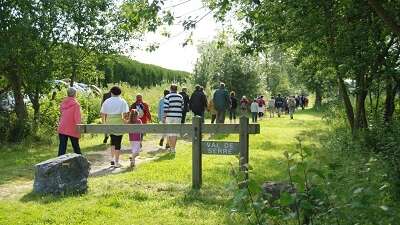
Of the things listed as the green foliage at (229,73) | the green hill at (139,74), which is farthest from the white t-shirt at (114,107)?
the green hill at (139,74)

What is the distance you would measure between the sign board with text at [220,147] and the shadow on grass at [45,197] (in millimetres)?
2060

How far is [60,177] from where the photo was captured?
27.9ft

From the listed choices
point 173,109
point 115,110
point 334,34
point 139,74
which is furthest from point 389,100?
point 139,74

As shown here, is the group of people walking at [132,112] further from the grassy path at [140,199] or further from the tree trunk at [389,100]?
the tree trunk at [389,100]

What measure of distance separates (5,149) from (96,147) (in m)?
2.50

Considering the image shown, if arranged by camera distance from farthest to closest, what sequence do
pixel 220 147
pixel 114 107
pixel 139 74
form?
pixel 139 74, pixel 114 107, pixel 220 147

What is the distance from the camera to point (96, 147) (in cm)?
1603

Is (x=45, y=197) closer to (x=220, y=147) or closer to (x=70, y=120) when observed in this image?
(x=220, y=147)

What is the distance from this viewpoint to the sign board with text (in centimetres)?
862

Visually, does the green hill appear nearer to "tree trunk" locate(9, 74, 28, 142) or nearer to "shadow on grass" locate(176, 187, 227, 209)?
"tree trunk" locate(9, 74, 28, 142)

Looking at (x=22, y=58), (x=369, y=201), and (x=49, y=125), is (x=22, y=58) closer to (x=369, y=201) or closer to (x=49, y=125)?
(x=49, y=125)

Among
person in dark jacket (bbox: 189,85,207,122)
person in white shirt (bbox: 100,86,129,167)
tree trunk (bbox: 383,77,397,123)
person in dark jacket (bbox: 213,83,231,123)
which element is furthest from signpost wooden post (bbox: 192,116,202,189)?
person in dark jacket (bbox: 213,83,231,123)

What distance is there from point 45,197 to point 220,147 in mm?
2765

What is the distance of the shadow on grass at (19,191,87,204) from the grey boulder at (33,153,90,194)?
0.07 m
